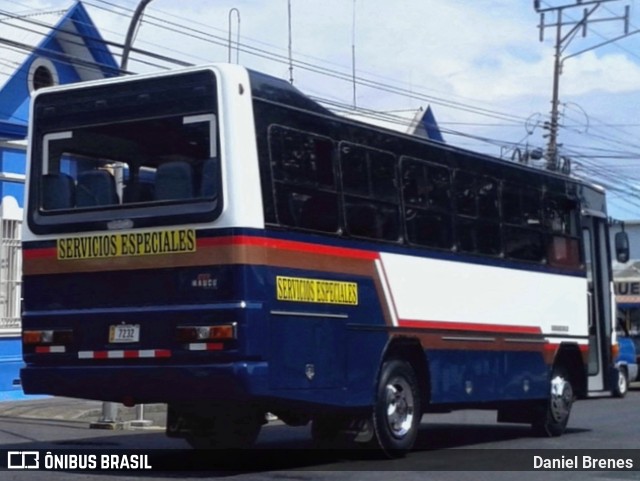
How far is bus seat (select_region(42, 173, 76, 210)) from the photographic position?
1277 cm

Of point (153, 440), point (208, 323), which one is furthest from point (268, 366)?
point (153, 440)

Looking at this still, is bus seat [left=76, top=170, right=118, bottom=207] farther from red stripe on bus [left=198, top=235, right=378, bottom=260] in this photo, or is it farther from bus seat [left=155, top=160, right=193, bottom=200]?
red stripe on bus [left=198, top=235, right=378, bottom=260]

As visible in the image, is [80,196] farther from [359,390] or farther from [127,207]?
[359,390]

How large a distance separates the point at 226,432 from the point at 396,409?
1.83 m

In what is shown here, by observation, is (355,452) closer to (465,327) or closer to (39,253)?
(465,327)

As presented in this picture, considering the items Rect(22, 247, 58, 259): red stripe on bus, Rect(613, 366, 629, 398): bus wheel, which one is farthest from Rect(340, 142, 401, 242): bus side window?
Rect(613, 366, 629, 398): bus wheel

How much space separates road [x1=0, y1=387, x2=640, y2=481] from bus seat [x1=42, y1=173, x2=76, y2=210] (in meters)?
2.56

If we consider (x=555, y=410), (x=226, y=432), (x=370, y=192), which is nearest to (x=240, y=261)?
(x=370, y=192)

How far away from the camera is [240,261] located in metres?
11.6

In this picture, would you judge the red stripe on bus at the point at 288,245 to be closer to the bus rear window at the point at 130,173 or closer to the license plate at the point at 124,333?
the bus rear window at the point at 130,173

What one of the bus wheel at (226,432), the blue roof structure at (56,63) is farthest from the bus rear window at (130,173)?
the blue roof structure at (56,63)

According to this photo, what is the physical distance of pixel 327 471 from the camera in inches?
494

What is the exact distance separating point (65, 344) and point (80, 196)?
143 cm

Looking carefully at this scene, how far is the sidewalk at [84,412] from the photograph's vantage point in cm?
1902
